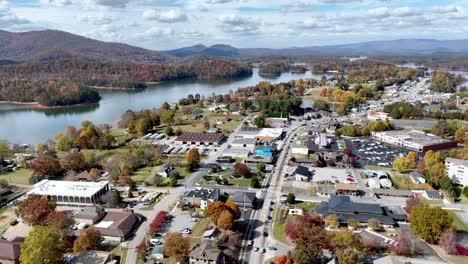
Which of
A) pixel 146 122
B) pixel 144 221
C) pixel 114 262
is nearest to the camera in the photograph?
pixel 114 262

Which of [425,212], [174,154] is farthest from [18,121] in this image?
[425,212]

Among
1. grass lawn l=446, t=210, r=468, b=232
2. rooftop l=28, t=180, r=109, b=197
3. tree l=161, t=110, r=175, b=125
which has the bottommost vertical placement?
grass lawn l=446, t=210, r=468, b=232

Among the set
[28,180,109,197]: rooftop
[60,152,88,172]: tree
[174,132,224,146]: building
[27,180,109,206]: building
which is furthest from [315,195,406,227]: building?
[60,152,88,172]: tree

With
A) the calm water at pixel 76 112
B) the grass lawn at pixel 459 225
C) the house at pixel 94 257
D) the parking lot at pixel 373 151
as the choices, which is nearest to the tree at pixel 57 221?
the house at pixel 94 257

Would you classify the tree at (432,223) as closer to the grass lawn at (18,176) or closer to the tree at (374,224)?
the tree at (374,224)

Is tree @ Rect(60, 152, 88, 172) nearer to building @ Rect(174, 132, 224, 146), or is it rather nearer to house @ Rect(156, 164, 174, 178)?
house @ Rect(156, 164, 174, 178)

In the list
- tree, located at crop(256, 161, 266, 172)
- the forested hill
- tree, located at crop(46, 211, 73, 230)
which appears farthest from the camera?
the forested hill

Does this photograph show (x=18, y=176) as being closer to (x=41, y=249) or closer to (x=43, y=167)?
(x=43, y=167)

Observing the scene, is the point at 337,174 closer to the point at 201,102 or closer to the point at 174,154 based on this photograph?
the point at 174,154
